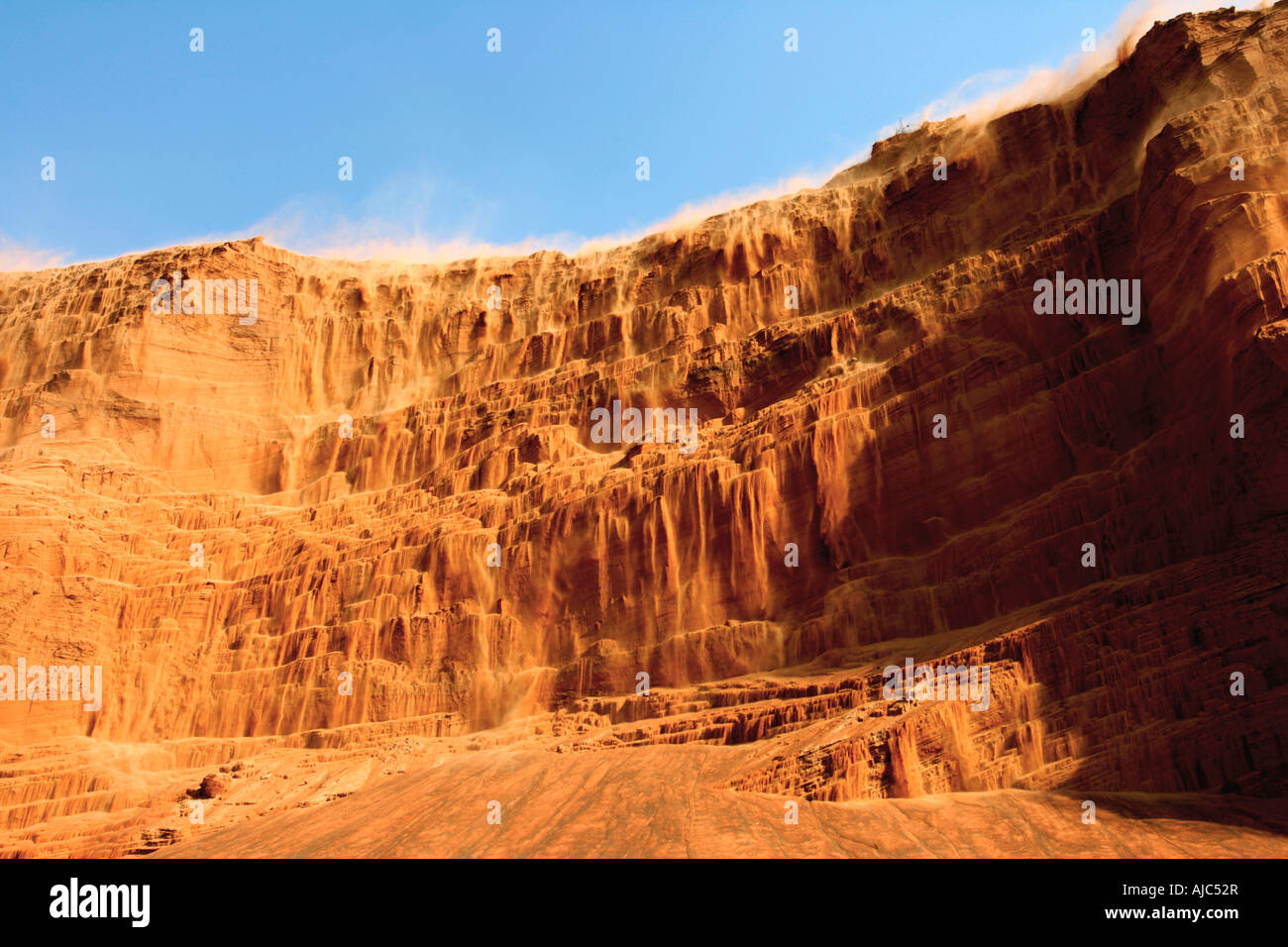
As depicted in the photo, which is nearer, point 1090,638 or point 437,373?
point 1090,638

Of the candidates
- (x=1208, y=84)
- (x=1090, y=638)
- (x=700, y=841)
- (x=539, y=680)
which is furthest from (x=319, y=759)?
(x=1208, y=84)

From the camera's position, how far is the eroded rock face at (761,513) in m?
23.2

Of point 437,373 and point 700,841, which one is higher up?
point 437,373

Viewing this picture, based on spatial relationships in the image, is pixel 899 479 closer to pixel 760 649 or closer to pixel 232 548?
pixel 760 649

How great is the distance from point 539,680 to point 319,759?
6.68 metres

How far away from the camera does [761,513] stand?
115ft

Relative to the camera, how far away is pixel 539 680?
35.1 metres

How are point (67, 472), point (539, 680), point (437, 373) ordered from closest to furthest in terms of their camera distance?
point (539, 680) → point (67, 472) → point (437, 373)

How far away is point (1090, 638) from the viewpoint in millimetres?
23219

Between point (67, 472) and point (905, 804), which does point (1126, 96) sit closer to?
point (905, 804)

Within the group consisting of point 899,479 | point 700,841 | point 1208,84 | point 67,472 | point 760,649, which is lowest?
point 700,841

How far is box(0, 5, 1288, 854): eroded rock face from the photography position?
912 inches

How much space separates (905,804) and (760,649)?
1068 centimetres

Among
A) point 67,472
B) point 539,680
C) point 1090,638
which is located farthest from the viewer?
point 67,472
